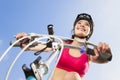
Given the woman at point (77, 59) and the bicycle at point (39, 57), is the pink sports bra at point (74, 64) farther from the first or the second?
the bicycle at point (39, 57)

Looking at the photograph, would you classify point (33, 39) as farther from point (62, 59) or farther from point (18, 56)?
point (62, 59)

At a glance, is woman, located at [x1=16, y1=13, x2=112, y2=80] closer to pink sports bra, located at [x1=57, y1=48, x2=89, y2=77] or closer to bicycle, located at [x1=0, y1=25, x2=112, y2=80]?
pink sports bra, located at [x1=57, y1=48, x2=89, y2=77]

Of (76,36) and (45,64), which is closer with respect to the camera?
(45,64)

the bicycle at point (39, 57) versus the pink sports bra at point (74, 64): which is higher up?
the bicycle at point (39, 57)

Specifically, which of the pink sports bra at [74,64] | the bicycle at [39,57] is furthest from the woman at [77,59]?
the bicycle at [39,57]

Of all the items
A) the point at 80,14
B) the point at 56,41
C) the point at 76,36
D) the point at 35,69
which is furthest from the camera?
the point at 80,14

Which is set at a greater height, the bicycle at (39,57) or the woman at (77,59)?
the bicycle at (39,57)

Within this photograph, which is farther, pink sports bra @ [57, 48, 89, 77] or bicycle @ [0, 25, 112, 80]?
pink sports bra @ [57, 48, 89, 77]

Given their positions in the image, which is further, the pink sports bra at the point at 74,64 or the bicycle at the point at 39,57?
the pink sports bra at the point at 74,64

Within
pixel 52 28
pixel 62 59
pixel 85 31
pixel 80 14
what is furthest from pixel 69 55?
pixel 52 28

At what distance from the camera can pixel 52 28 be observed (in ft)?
9.37

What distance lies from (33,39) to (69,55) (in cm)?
198

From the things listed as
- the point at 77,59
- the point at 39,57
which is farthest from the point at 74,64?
the point at 39,57

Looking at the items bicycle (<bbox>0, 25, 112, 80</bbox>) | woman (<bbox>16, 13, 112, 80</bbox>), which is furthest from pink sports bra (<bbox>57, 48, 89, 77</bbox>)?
bicycle (<bbox>0, 25, 112, 80</bbox>)
